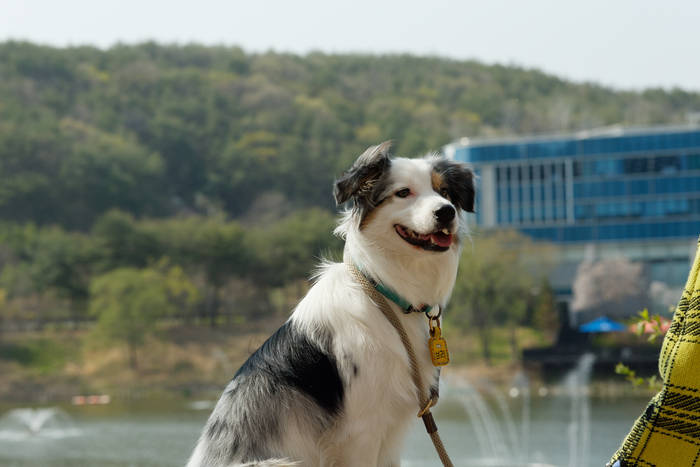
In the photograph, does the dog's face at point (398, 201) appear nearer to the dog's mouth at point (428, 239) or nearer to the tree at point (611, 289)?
the dog's mouth at point (428, 239)

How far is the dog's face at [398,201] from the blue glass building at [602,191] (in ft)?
179

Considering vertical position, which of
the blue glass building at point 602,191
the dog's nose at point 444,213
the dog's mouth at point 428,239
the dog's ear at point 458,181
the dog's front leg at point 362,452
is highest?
the dog's ear at point 458,181

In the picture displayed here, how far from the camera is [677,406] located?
149 centimetres

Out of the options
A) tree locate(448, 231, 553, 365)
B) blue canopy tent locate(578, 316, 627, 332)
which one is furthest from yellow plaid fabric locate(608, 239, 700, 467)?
tree locate(448, 231, 553, 365)

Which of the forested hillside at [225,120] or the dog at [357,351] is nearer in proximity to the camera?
the dog at [357,351]

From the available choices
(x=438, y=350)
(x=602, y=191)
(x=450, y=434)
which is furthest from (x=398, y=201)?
(x=602, y=191)

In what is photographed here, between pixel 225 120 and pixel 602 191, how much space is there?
55.8 m

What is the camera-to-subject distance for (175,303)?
56.9 meters

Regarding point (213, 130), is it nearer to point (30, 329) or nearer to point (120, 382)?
point (30, 329)

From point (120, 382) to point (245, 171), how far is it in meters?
49.7

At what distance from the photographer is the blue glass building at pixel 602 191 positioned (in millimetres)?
57625

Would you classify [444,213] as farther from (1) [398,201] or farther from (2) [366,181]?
(2) [366,181]

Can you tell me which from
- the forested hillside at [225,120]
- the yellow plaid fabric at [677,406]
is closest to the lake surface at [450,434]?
the yellow plaid fabric at [677,406]

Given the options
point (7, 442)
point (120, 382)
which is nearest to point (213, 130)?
point (120, 382)
